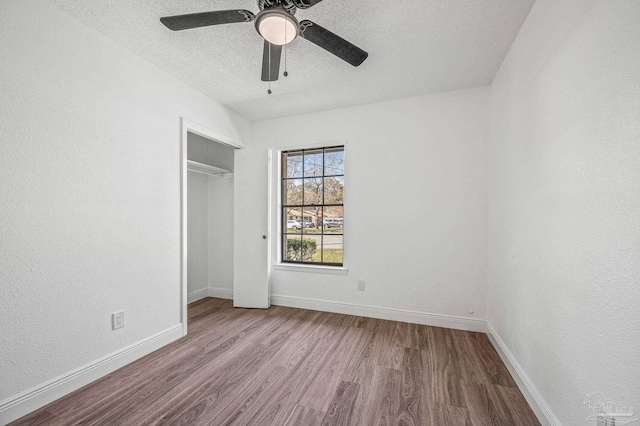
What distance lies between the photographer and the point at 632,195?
95 centimetres

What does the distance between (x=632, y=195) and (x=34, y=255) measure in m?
3.05

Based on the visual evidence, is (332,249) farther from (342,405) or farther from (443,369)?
(342,405)

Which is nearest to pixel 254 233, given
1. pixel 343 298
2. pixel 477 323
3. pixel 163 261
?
pixel 163 261

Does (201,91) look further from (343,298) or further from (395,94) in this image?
(343,298)

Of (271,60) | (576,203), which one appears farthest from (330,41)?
(576,203)

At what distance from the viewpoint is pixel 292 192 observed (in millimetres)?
3697

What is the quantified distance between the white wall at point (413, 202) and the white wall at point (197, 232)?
167 centimetres

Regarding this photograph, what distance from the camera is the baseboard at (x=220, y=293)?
3989mm

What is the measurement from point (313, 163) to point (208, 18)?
2218mm

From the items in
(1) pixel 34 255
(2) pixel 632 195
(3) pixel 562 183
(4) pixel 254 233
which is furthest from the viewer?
(4) pixel 254 233

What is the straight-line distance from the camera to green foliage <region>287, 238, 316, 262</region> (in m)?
3.58

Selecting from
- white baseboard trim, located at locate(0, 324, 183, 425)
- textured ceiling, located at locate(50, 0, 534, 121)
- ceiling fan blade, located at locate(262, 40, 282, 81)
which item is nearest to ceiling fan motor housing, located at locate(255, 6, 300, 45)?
ceiling fan blade, located at locate(262, 40, 282, 81)

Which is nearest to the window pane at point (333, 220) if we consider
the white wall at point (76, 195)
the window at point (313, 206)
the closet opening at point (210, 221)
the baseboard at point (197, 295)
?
the window at point (313, 206)

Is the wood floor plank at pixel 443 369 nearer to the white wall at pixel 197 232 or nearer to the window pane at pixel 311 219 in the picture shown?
the window pane at pixel 311 219
